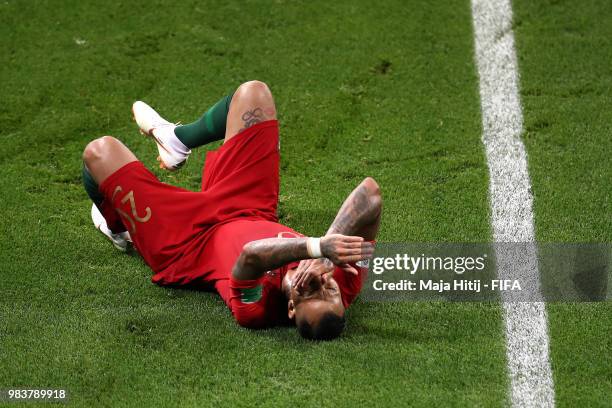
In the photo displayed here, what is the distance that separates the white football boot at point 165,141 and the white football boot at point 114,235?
16.4 inches

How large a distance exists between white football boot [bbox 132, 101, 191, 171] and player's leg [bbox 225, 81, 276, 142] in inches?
13.4

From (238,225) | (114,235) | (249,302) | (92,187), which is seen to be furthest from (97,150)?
(249,302)

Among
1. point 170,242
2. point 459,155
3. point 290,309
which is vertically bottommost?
point 290,309

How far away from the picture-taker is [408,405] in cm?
412

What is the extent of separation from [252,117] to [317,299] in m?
1.08

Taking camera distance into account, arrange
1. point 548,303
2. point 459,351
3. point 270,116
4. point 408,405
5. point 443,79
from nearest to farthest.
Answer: point 408,405, point 459,351, point 548,303, point 270,116, point 443,79

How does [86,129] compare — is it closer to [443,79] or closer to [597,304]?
[443,79]

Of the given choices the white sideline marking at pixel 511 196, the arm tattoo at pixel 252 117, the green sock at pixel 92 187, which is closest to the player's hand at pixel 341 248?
the white sideline marking at pixel 511 196

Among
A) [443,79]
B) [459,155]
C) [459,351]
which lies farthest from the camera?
[443,79]

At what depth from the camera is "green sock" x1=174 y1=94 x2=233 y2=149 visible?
203 inches

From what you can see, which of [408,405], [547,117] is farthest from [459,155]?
[408,405]

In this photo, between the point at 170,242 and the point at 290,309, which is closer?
the point at 290,309

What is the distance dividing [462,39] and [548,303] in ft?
7.84

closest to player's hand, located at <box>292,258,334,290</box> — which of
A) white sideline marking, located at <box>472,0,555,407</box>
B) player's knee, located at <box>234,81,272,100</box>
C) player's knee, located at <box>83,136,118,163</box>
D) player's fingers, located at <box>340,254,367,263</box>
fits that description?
player's fingers, located at <box>340,254,367,263</box>
